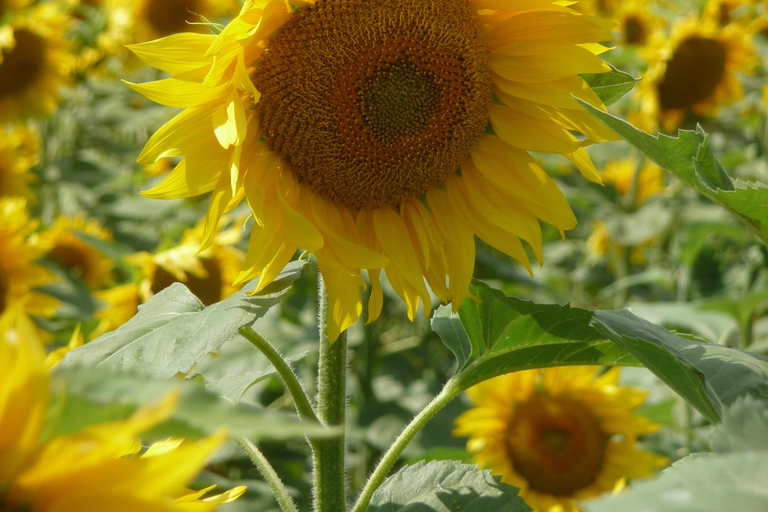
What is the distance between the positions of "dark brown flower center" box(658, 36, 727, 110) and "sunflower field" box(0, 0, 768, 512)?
0.05 feet

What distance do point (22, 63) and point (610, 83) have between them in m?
3.79

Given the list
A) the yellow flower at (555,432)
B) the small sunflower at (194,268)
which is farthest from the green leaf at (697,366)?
the small sunflower at (194,268)

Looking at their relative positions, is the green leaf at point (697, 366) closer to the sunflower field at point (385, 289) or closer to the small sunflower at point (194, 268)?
the sunflower field at point (385, 289)

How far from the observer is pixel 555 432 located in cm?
236

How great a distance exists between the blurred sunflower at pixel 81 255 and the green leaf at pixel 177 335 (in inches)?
90.1

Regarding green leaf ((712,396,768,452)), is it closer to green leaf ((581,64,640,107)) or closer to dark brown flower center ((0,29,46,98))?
green leaf ((581,64,640,107))

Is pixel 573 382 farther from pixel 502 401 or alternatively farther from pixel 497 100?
pixel 497 100

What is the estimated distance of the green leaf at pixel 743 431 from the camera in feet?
1.87

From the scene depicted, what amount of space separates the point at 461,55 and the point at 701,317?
5.18 feet

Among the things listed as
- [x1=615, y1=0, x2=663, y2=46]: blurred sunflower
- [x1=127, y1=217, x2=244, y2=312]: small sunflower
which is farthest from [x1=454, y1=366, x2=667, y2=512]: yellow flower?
[x1=615, y1=0, x2=663, y2=46]: blurred sunflower

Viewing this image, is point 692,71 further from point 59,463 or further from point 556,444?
point 59,463

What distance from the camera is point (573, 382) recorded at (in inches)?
92.8

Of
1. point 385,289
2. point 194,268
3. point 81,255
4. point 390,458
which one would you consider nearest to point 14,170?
point 81,255

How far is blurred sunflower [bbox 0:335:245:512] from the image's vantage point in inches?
17.7
